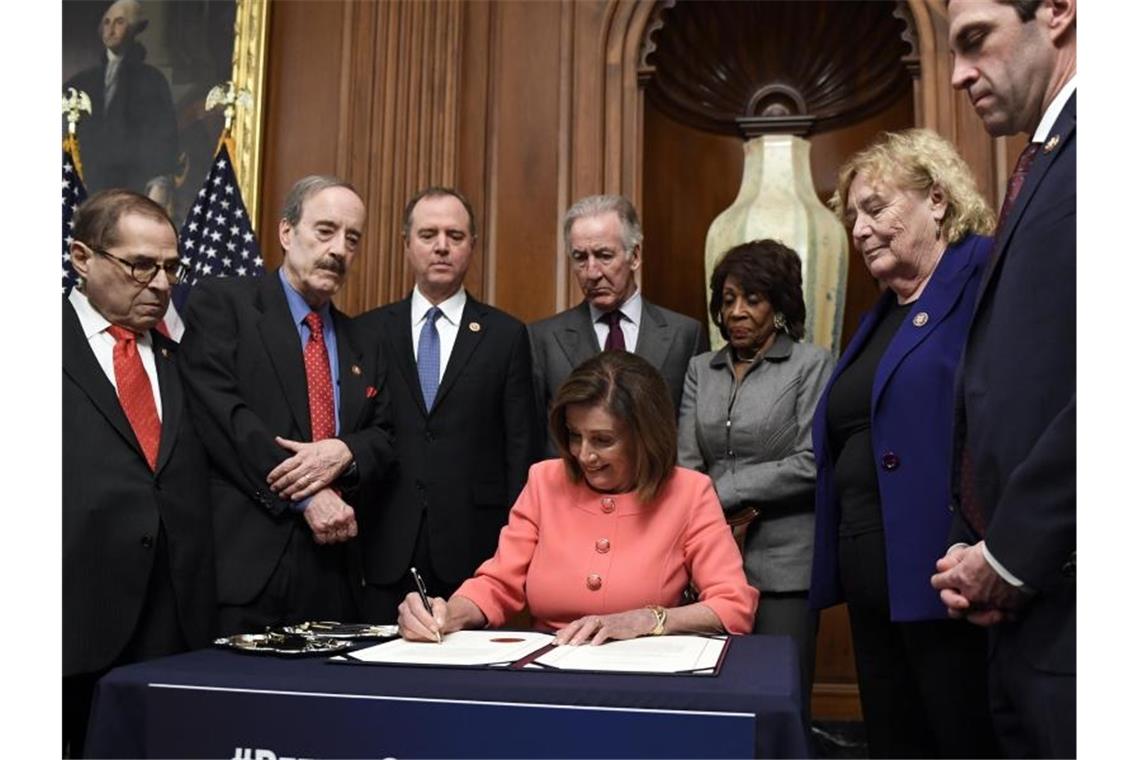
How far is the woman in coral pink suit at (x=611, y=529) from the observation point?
246cm

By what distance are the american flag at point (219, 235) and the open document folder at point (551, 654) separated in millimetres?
3163

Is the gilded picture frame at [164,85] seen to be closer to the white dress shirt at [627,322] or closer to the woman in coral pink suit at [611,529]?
the white dress shirt at [627,322]

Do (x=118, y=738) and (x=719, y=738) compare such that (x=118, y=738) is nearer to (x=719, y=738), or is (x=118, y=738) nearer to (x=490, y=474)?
(x=719, y=738)

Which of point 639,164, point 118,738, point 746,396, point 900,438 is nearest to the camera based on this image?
point 118,738

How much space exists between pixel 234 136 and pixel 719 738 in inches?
179

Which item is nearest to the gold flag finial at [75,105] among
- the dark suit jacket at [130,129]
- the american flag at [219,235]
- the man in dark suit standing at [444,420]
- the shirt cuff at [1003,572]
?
the dark suit jacket at [130,129]

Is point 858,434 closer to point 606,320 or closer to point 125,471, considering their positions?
point 606,320

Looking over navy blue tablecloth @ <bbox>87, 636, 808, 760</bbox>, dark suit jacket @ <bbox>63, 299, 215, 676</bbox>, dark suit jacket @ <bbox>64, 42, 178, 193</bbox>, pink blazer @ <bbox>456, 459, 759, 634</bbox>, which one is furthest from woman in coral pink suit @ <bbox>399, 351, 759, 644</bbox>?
dark suit jacket @ <bbox>64, 42, 178, 193</bbox>

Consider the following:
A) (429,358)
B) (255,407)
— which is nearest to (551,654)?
(255,407)

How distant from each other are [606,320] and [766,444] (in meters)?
0.74

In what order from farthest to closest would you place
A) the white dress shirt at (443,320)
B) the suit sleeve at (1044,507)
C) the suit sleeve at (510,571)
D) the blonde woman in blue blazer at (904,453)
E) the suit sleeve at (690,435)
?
the white dress shirt at (443,320) → the suit sleeve at (690,435) → the suit sleeve at (510,571) → the blonde woman in blue blazer at (904,453) → the suit sleeve at (1044,507)

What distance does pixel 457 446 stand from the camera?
336 centimetres

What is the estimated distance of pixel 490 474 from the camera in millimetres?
3416

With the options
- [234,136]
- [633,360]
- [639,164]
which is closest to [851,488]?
[633,360]
